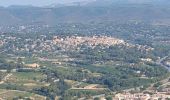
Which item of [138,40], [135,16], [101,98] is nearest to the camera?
[101,98]

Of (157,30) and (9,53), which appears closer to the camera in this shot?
(9,53)

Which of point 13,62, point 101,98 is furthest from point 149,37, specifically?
point 101,98

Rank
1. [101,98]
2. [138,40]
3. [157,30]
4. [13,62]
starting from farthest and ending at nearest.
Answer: [157,30] → [138,40] → [13,62] → [101,98]

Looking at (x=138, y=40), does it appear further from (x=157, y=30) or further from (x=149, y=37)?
(x=157, y=30)

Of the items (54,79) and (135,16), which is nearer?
(54,79)

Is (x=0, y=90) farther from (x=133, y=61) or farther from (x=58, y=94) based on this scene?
(x=133, y=61)

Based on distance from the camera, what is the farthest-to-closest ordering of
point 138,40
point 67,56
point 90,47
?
point 138,40 → point 90,47 → point 67,56

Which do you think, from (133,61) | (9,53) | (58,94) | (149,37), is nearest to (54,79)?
(58,94)

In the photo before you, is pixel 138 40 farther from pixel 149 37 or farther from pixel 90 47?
pixel 90 47

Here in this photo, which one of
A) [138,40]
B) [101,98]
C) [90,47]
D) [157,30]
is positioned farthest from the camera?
[157,30]
